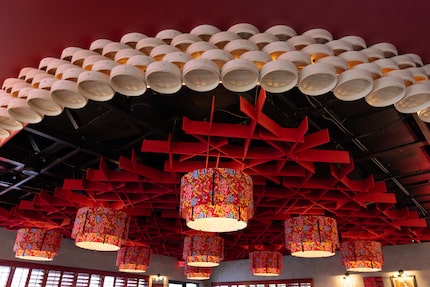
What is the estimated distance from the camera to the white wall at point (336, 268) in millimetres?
12130

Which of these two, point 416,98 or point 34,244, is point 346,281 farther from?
point 416,98

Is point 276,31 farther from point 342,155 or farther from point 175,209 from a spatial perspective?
point 175,209

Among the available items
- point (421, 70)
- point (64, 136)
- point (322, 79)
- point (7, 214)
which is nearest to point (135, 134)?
point (64, 136)

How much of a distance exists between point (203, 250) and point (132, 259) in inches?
124

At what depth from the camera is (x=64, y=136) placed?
227 inches

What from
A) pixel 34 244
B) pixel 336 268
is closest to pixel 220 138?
pixel 34 244

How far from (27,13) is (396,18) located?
9.78 feet

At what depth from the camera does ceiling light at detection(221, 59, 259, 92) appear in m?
3.04

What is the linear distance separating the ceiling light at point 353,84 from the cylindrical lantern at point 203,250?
21.6 feet

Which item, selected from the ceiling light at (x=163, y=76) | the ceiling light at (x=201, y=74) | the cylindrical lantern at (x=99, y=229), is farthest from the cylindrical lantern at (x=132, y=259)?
the ceiling light at (x=201, y=74)

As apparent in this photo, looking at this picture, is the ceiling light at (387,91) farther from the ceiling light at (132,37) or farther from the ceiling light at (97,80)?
the ceiling light at (97,80)

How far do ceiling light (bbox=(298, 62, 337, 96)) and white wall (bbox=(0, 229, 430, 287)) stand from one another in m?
11.7

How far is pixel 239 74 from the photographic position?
10.4ft

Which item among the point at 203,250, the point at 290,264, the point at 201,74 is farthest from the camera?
the point at 290,264
